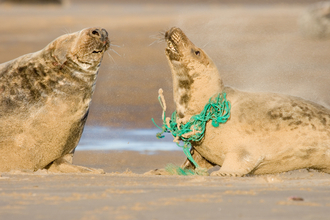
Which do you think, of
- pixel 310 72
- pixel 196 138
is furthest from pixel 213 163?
pixel 310 72

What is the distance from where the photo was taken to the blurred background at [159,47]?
27.8 ft

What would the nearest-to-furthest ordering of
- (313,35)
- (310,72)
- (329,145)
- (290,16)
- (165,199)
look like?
1. (165,199)
2. (329,145)
3. (310,72)
4. (313,35)
5. (290,16)

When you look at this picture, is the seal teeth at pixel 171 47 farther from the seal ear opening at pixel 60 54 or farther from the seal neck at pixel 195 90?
the seal ear opening at pixel 60 54

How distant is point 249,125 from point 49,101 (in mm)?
2021

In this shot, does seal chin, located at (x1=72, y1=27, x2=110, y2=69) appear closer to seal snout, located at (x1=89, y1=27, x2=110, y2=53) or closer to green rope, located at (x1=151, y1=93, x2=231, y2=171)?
seal snout, located at (x1=89, y1=27, x2=110, y2=53)

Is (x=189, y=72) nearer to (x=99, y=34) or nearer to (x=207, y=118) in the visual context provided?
(x=207, y=118)

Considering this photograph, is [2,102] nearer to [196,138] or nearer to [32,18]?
[196,138]

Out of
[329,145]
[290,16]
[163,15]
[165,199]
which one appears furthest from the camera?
[163,15]

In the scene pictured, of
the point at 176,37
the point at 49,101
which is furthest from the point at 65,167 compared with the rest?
the point at 176,37

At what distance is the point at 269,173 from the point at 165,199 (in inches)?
97.1

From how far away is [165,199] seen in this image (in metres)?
4.36

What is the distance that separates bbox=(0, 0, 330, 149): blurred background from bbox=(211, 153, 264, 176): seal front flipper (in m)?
1.42

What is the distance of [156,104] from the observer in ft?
37.8

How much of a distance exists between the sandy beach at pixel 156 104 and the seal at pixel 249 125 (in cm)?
28
